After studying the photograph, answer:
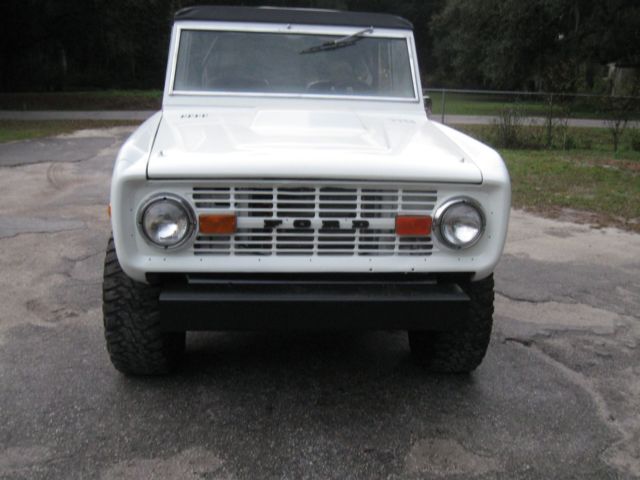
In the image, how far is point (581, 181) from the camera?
9.84 meters

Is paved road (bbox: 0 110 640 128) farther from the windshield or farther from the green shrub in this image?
the windshield

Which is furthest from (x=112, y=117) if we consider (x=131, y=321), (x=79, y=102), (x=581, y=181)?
(x=131, y=321)

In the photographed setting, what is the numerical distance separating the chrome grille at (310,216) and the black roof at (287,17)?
2008mm

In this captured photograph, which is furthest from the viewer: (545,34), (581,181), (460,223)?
(545,34)

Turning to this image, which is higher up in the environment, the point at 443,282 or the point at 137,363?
the point at 443,282

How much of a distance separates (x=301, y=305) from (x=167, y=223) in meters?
0.64

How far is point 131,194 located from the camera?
8.82 feet

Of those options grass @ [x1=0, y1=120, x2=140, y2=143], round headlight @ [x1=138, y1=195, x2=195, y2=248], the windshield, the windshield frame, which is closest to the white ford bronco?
round headlight @ [x1=138, y1=195, x2=195, y2=248]

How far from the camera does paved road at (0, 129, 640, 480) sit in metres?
2.72

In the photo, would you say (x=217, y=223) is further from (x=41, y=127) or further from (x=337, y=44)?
(x=41, y=127)

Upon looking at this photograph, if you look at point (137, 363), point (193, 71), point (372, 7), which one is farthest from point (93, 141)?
point (372, 7)

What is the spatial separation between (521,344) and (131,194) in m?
2.48

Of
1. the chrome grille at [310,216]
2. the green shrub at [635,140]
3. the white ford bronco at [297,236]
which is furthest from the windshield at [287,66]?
the green shrub at [635,140]

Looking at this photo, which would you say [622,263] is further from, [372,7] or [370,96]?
[372,7]
